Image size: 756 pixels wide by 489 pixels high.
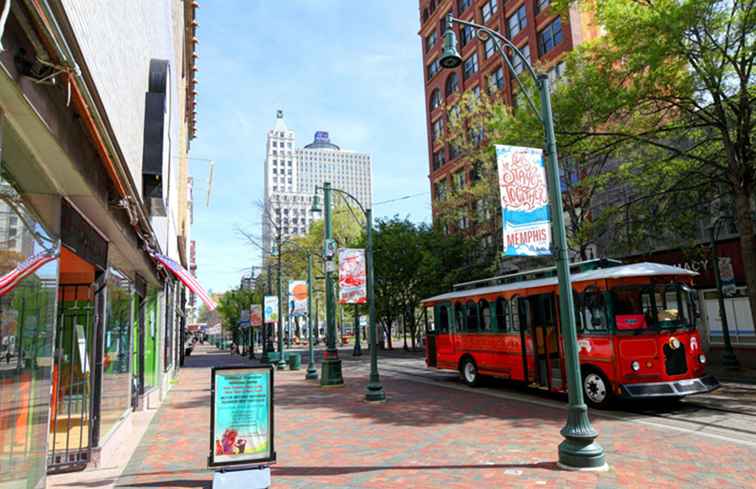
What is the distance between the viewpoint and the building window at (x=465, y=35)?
4597cm

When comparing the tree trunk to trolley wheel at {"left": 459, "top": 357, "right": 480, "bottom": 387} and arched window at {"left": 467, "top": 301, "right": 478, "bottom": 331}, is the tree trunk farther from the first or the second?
trolley wheel at {"left": 459, "top": 357, "right": 480, "bottom": 387}

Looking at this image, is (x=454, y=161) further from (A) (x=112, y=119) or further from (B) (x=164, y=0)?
(A) (x=112, y=119)

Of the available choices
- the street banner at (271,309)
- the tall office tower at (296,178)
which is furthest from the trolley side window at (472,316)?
the street banner at (271,309)

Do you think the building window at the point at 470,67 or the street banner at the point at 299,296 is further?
the building window at the point at 470,67

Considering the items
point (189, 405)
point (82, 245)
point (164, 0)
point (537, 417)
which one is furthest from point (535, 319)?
point (164, 0)

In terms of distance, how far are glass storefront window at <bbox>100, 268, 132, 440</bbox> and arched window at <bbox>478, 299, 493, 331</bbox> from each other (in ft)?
31.2

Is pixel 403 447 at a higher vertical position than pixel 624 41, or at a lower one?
lower

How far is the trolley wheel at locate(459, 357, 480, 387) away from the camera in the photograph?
53.6 ft

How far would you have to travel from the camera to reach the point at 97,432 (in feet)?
25.8

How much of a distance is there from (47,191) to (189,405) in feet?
34.2

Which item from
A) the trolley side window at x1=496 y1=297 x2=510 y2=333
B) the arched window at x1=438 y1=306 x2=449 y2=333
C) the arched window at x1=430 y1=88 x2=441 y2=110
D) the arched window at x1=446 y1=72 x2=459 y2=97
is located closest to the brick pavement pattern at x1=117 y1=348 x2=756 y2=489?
the trolley side window at x1=496 y1=297 x2=510 y2=333

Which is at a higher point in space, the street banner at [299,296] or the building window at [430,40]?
the building window at [430,40]

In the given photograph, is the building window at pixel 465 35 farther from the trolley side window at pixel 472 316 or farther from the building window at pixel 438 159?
the trolley side window at pixel 472 316

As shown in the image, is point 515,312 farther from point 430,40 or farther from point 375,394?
point 430,40
